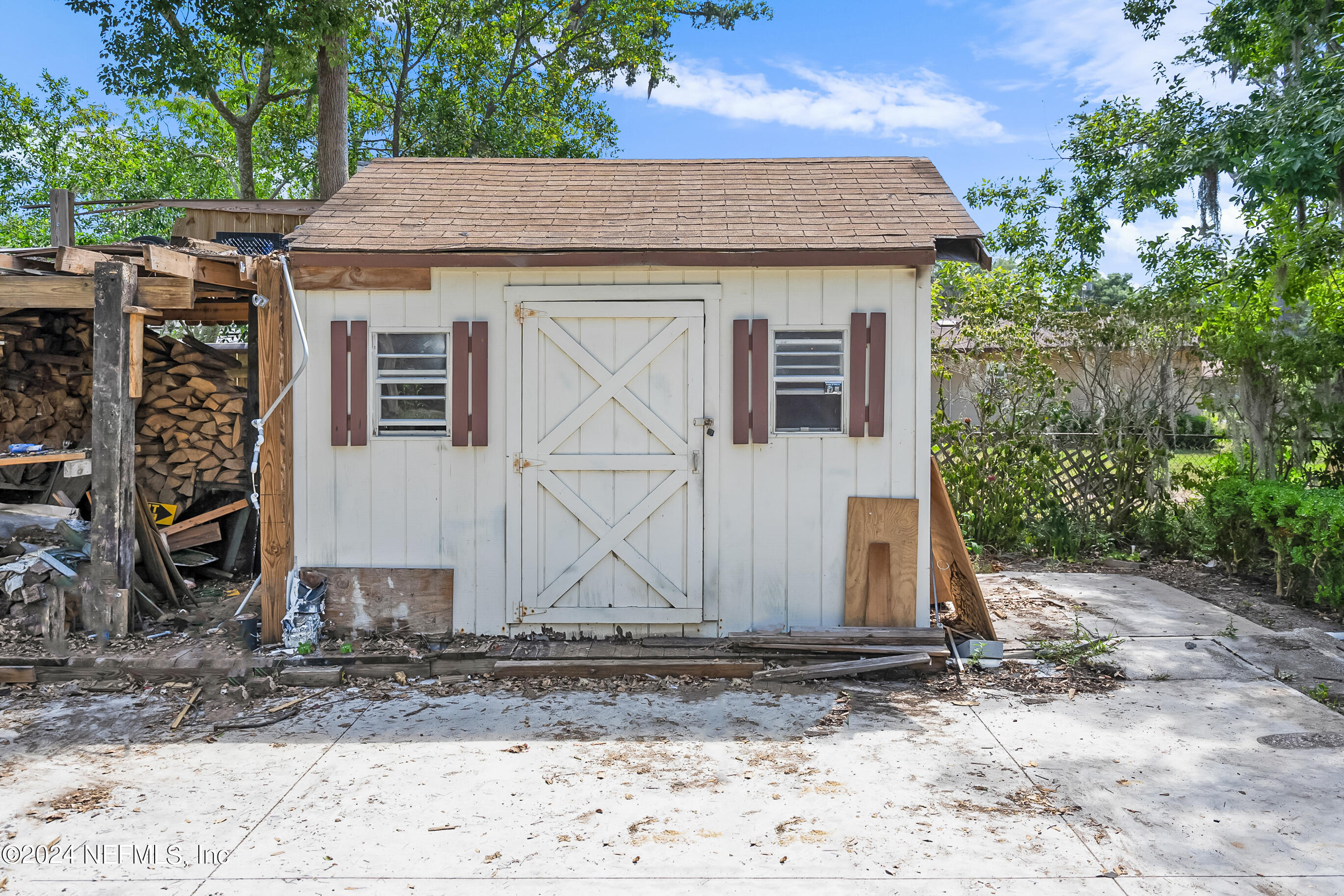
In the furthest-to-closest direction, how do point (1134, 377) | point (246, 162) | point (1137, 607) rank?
1. point (246, 162)
2. point (1134, 377)
3. point (1137, 607)

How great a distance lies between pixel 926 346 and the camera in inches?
224

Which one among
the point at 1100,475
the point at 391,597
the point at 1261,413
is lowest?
the point at 391,597

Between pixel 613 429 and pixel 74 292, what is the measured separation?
4.01 m

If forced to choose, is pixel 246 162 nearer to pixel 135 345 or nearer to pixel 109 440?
pixel 135 345

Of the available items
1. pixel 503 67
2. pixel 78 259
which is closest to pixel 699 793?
pixel 78 259

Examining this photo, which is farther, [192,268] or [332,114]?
[332,114]

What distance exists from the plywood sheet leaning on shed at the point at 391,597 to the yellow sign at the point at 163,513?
256 centimetres

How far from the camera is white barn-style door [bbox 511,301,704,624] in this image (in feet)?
18.9

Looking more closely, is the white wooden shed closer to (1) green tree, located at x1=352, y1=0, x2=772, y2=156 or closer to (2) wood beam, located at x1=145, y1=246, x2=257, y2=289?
(2) wood beam, located at x1=145, y1=246, x2=257, y2=289

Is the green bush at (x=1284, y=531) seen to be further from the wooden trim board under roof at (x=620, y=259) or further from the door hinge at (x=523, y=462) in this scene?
the door hinge at (x=523, y=462)

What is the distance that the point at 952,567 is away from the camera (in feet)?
20.6

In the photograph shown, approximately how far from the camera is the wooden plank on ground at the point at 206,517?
290 inches

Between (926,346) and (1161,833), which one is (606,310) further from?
(1161,833)

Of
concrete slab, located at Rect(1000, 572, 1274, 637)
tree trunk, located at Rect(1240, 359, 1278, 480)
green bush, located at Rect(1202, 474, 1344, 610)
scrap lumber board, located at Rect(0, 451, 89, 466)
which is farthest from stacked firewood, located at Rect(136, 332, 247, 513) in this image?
tree trunk, located at Rect(1240, 359, 1278, 480)
